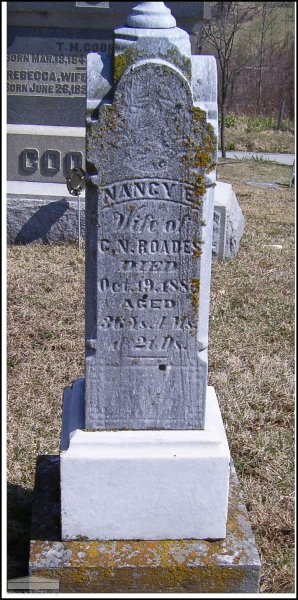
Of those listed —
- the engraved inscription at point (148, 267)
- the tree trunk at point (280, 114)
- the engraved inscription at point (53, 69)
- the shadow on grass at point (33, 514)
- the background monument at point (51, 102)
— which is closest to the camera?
the engraved inscription at point (148, 267)

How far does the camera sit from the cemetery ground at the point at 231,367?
12.9 feet

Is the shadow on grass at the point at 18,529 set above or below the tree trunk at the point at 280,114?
below

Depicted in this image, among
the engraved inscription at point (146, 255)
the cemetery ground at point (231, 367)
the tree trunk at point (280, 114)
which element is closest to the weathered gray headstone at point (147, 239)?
the engraved inscription at point (146, 255)

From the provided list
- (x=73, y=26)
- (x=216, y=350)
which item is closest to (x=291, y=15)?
(x=73, y=26)

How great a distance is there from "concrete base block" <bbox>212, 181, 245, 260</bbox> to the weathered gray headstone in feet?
14.0

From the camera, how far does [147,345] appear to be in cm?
320

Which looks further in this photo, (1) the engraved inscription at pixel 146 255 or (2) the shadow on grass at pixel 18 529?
(2) the shadow on grass at pixel 18 529

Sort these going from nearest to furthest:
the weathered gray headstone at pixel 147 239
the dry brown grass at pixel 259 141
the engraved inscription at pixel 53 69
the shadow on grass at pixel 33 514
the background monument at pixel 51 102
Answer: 1. the weathered gray headstone at pixel 147 239
2. the shadow on grass at pixel 33 514
3. the background monument at pixel 51 102
4. the engraved inscription at pixel 53 69
5. the dry brown grass at pixel 259 141

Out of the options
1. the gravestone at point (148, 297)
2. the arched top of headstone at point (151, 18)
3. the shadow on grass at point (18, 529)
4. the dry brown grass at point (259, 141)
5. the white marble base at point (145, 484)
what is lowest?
the shadow on grass at point (18, 529)

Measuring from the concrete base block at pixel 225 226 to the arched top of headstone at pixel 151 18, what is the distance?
4.45 meters

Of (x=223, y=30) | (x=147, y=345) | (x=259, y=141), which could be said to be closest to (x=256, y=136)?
(x=259, y=141)

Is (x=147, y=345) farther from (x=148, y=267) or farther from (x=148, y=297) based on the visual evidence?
(x=148, y=267)

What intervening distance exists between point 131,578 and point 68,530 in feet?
1.01

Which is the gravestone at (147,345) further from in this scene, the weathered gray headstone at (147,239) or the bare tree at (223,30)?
the bare tree at (223,30)
